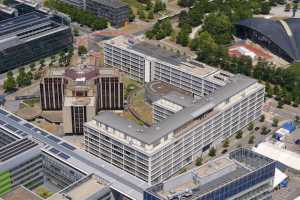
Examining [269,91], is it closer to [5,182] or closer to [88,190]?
[88,190]

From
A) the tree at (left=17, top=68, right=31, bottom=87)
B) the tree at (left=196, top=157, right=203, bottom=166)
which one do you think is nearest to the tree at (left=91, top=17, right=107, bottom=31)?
the tree at (left=17, top=68, right=31, bottom=87)

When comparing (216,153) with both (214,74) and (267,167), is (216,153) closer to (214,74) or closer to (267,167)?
(214,74)

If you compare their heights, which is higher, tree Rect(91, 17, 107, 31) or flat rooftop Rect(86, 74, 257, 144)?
flat rooftop Rect(86, 74, 257, 144)

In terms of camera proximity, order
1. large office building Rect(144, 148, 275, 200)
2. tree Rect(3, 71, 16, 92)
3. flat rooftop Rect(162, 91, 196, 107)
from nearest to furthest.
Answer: large office building Rect(144, 148, 275, 200) < flat rooftop Rect(162, 91, 196, 107) < tree Rect(3, 71, 16, 92)

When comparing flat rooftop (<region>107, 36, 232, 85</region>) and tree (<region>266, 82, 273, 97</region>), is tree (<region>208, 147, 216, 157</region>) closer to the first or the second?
flat rooftop (<region>107, 36, 232, 85</region>)

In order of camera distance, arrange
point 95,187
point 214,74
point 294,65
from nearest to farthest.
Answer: point 95,187
point 214,74
point 294,65

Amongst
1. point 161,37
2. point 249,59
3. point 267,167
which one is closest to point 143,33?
point 161,37
